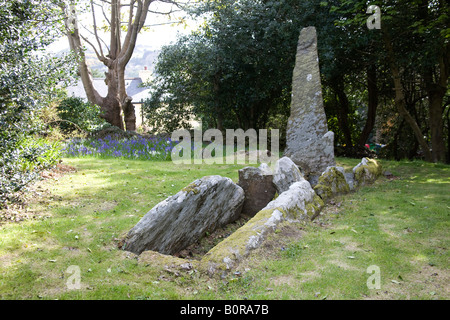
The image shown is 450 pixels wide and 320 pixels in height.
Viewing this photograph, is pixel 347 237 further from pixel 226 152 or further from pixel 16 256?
pixel 226 152

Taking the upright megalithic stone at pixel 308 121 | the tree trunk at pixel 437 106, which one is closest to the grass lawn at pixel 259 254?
the upright megalithic stone at pixel 308 121

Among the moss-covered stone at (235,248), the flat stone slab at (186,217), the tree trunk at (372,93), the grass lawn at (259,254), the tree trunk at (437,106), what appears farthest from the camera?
the tree trunk at (372,93)

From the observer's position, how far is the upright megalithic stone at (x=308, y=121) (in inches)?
328

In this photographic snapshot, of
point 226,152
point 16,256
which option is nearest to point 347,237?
point 16,256

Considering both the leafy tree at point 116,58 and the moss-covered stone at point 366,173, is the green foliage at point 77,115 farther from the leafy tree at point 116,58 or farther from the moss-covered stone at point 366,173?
the moss-covered stone at point 366,173

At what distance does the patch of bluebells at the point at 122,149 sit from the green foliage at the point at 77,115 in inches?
97.2

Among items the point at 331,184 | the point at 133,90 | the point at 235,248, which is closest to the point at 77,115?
the point at 331,184

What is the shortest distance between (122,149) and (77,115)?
4.98 metres

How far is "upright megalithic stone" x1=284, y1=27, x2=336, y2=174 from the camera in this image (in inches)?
328

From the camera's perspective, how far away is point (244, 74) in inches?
634

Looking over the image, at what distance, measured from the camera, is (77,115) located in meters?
15.6

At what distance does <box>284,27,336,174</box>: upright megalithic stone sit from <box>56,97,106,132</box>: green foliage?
9725mm

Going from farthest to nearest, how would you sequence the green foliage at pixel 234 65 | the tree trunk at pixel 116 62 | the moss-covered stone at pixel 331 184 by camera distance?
1. the tree trunk at pixel 116 62
2. the green foliage at pixel 234 65
3. the moss-covered stone at pixel 331 184

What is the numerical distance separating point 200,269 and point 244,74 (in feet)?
44.0
